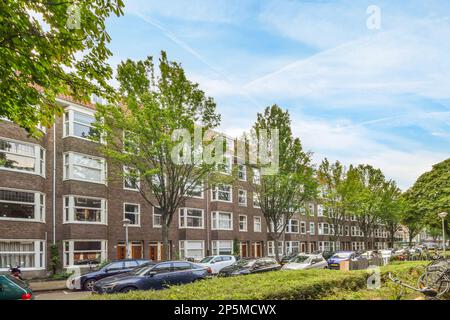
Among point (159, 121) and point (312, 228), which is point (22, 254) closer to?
point (159, 121)

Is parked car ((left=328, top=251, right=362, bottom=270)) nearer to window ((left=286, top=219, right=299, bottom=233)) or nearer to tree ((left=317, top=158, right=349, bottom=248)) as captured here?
tree ((left=317, top=158, right=349, bottom=248))

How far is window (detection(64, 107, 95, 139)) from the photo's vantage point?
30.4 meters

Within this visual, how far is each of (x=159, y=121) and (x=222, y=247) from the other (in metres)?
22.4

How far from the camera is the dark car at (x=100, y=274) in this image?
21.4 metres

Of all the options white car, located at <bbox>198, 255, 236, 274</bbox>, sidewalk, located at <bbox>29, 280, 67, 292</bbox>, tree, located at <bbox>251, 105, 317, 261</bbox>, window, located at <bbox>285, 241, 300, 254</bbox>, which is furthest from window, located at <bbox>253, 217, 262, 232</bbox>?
sidewalk, located at <bbox>29, 280, 67, 292</bbox>

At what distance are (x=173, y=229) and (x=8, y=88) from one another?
30.3 m

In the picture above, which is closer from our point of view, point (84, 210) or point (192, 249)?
point (84, 210)

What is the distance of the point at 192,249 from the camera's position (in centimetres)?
4006

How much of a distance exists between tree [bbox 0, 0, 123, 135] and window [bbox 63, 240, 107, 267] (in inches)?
804

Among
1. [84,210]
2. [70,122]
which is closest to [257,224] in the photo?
[84,210]

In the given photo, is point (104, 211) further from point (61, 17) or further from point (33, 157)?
point (61, 17)

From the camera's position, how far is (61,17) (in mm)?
9281

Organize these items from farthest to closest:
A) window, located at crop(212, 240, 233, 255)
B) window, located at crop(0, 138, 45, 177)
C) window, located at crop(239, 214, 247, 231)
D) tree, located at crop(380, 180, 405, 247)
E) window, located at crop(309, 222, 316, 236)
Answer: window, located at crop(309, 222, 316, 236) < tree, located at crop(380, 180, 405, 247) < window, located at crop(239, 214, 247, 231) < window, located at crop(212, 240, 233, 255) < window, located at crop(0, 138, 45, 177)
